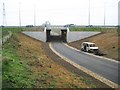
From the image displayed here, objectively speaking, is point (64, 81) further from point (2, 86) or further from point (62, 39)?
point (62, 39)

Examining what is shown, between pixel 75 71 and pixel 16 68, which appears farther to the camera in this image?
pixel 75 71

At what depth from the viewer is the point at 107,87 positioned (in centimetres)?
2397

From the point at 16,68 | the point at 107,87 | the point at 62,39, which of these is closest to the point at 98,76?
→ the point at 107,87

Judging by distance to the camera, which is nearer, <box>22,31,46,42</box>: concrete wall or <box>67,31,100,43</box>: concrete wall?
<box>22,31,46,42</box>: concrete wall

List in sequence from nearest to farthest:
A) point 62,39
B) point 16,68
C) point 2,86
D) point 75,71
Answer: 1. point 2,86
2. point 16,68
3. point 75,71
4. point 62,39

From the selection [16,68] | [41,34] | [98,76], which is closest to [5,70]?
[16,68]

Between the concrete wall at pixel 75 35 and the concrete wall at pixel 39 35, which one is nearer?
the concrete wall at pixel 39 35

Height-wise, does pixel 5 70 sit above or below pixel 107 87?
above

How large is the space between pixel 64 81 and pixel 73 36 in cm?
6443

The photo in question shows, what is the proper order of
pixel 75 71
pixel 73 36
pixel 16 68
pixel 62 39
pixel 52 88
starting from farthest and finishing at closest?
pixel 62 39
pixel 73 36
pixel 75 71
pixel 16 68
pixel 52 88

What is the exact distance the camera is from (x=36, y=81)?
2070cm

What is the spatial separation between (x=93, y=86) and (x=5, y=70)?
743 cm

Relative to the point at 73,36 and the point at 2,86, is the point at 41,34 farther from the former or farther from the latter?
the point at 2,86

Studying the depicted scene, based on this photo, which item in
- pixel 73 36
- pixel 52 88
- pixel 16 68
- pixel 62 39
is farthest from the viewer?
pixel 62 39
